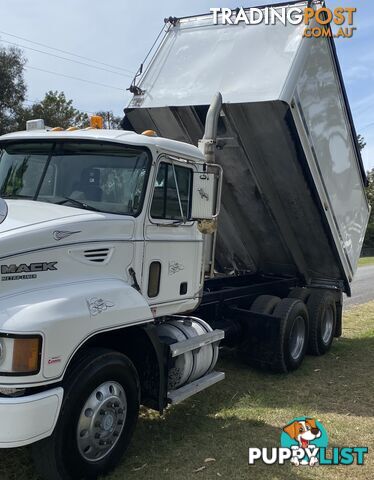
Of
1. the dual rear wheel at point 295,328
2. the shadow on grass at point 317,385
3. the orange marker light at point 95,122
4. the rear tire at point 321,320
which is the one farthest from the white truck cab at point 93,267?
the rear tire at point 321,320

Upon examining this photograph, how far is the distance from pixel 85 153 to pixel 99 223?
78cm

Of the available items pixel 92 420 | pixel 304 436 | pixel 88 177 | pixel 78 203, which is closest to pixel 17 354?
pixel 92 420

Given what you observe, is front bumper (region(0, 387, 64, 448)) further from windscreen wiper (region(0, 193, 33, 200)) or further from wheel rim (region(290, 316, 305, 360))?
wheel rim (region(290, 316, 305, 360))

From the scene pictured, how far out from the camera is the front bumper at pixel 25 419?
119 inches

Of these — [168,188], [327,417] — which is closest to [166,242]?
[168,188]

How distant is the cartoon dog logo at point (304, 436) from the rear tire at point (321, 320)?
242cm

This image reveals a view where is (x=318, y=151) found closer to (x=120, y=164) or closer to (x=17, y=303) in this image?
(x=120, y=164)

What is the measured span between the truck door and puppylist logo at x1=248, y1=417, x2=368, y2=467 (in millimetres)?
1488

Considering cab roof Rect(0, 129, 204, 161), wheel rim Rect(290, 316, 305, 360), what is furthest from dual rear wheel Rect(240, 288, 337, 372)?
cab roof Rect(0, 129, 204, 161)

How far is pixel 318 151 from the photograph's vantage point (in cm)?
668

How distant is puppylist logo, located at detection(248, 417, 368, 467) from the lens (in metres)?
4.21

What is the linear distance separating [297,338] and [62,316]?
176 inches

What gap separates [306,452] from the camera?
4.36 metres

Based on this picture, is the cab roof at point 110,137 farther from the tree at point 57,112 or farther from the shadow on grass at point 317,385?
the tree at point 57,112
